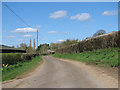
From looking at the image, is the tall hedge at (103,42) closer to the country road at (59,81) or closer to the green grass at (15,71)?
the country road at (59,81)

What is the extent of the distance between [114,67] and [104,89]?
4.87 m

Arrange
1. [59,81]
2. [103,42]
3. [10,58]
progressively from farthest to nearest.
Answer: [10,58], [103,42], [59,81]

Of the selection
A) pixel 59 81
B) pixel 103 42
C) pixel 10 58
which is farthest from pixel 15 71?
pixel 103 42

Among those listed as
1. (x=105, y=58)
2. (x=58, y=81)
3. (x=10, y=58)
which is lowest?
(x=58, y=81)

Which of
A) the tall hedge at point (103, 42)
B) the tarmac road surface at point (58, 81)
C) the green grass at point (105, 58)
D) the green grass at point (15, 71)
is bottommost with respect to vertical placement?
the green grass at point (15, 71)

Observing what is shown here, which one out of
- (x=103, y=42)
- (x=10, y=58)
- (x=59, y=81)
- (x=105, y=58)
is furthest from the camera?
(x=10, y=58)

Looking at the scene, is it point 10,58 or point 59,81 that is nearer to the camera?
point 59,81

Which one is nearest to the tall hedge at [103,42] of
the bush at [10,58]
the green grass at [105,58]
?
the green grass at [105,58]

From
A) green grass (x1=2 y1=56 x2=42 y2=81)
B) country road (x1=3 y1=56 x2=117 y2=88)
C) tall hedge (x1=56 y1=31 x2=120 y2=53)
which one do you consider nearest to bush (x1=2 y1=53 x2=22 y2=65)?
green grass (x1=2 y1=56 x2=42 y2=81)

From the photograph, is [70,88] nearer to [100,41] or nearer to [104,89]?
[104,89]

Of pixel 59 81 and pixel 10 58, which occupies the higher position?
pixel 10 58

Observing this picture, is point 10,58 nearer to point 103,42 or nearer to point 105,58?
point 103,42

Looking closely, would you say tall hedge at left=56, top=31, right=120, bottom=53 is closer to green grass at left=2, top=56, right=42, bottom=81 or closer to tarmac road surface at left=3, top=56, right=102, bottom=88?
tarmac road surface at left=3, top=56, right=102, bottom=88

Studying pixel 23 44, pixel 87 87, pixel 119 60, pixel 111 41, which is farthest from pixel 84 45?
pixel 23 44
